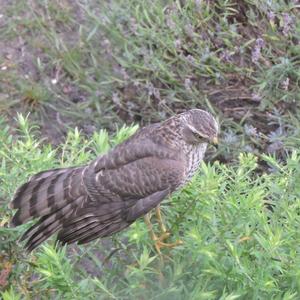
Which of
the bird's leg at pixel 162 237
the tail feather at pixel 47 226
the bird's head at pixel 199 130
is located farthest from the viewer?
the bird's head at pixel 199 130

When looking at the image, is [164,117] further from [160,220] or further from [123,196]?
[160,220]

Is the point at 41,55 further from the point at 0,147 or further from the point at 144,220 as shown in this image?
the point at 144,220

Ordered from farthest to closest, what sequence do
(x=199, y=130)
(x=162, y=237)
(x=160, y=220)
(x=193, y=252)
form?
1. (x=199, y=130)
2. (x=160, y=220)
3. (x=162, y=237)
4. (x=193, y=252)

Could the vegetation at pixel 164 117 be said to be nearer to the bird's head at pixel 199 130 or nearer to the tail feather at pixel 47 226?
the tail feather at pixel 47 226

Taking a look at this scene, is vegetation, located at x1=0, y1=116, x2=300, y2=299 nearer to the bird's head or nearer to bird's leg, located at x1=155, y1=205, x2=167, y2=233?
bird's leg, located at x1=155, y1=205, x2=167, y2=233

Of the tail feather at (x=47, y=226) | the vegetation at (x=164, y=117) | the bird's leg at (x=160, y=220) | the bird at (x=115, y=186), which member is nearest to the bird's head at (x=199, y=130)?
the bird at (x=115, y=186)

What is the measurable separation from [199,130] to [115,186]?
543mm

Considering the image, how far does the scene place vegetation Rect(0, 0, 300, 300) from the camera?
10.6 ft

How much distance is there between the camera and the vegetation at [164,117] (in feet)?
10.6

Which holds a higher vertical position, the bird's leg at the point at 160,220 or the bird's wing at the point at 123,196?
the bird's wing at the point at 123,196

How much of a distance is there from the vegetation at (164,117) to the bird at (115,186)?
0.09m

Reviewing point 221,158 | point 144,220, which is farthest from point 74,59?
point 144,220

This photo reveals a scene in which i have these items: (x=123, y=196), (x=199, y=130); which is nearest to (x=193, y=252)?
(x=123, y=196)

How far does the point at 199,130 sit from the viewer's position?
13.6 ft
